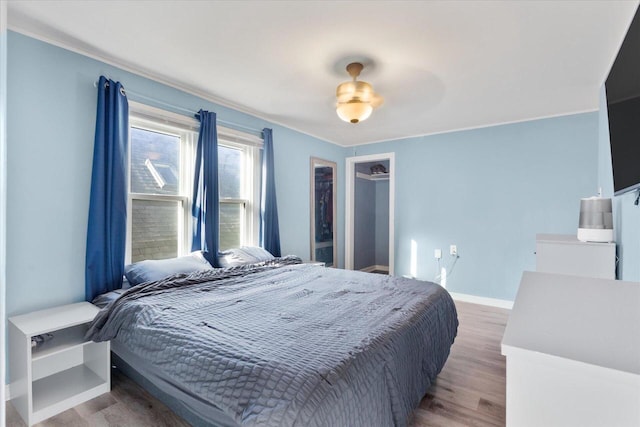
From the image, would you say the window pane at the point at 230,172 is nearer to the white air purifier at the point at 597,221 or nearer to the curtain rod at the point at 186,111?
the curtain rod at the point at 186,111

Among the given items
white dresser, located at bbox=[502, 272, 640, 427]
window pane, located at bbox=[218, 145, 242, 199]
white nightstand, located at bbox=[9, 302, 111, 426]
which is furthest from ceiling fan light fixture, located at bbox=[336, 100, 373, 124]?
white nightstand, located at bbox=[9, 302, 111, 426]

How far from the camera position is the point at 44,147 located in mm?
2131

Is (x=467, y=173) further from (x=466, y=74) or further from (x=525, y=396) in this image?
(x=525, y=396)

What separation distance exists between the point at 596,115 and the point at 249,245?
13.5 feet

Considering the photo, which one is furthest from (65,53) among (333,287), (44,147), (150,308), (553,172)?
(553,172)

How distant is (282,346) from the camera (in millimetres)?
1394

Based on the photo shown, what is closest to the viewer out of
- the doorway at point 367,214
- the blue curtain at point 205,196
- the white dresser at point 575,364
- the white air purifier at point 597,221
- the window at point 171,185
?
the white dresser at point 575,364

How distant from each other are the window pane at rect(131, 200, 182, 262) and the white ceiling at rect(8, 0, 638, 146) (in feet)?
3.73

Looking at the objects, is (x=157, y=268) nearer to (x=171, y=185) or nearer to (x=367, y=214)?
(x=171, y=185)

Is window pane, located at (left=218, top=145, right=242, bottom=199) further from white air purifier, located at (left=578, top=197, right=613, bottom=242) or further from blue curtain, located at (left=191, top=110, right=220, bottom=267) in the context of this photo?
white air purifier, located at (left=578, top=197, right=613, bottom=242)

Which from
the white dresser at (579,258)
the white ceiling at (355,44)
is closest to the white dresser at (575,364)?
the white dresser at (579,258)

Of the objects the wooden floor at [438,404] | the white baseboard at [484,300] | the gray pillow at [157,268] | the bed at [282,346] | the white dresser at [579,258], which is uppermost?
the white dresser at [579,258]

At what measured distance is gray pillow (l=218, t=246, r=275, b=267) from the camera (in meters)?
3.10

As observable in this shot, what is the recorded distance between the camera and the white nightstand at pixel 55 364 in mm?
1793
